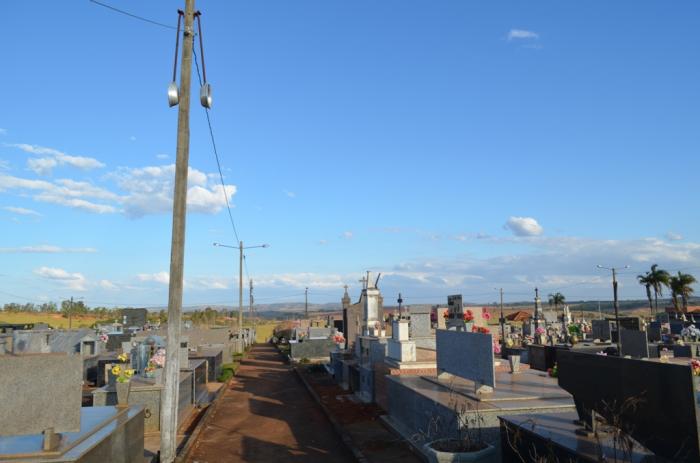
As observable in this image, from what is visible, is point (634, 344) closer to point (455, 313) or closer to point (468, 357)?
point (455, 313)

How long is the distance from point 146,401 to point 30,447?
276 inches

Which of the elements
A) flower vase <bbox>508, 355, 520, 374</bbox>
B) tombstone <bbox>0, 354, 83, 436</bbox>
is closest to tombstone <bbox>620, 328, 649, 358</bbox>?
flower vase <bbox>508, 355, 520, 374</bbox>

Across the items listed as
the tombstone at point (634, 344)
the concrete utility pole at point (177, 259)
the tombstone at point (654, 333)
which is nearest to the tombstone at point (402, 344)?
the concrete utility pole at point (177, 259)

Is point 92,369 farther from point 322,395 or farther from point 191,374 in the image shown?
point 322,395

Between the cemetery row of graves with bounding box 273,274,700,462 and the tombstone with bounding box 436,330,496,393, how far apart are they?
20 mm

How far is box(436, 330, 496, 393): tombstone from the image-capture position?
9148 mm

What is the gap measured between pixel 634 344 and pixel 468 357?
845 centimetres

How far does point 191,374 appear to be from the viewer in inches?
623

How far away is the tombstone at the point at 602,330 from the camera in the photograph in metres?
26.5

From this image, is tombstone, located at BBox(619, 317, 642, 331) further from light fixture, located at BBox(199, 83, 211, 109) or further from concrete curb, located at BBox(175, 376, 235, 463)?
light fixture, located at BBox(199, 83, 211, 109)

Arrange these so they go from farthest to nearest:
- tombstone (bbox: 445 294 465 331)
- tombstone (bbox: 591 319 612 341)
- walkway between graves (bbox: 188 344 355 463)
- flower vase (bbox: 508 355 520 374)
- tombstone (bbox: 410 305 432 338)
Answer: tombstone (bbox: 591 319 612 341)
tombstone (bbox: 410 305 432 338)
tombstone (bbox: 445 294 465 331)
flower vase (bbox: 508 355 520 374)
walkway between graves (bbox: 188 344 355 463)

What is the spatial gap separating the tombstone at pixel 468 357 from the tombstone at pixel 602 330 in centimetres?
1807

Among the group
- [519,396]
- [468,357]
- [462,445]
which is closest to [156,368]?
[468,357]

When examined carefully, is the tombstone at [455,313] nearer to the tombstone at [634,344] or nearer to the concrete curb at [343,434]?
the concrete curb at [343,434]
